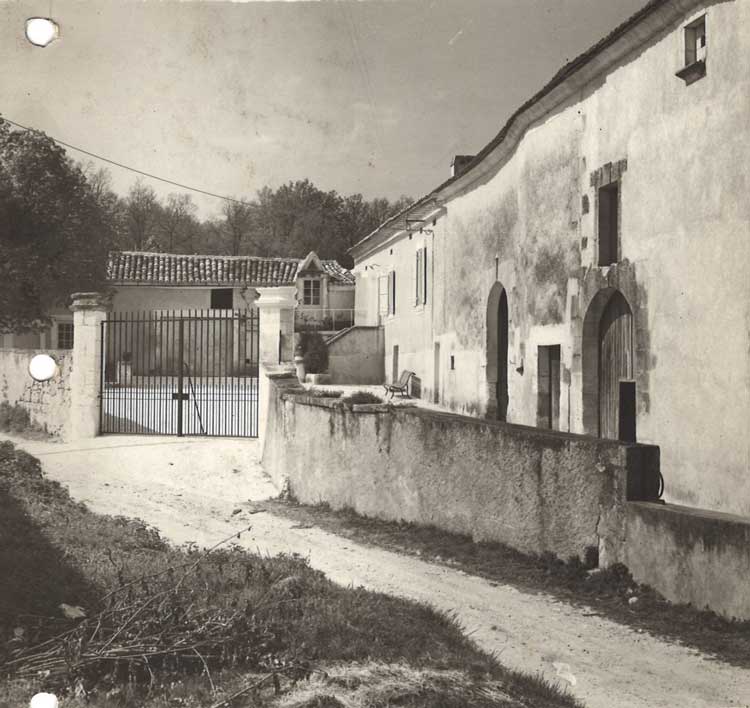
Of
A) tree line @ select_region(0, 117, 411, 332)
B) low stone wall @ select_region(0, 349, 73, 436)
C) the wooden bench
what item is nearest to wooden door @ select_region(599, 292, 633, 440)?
tree line @ select_region(0, 117, 411, 332)

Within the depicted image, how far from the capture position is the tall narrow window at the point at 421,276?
21.1 meters

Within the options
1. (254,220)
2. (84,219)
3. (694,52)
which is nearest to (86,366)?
(84,219)

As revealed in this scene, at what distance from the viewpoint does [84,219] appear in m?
11.6

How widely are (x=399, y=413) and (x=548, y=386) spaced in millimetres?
4964

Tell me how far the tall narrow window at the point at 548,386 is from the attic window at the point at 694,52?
4.88 metres

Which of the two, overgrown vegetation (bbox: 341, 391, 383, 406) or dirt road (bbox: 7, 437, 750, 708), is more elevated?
overgrown vegetation (bbox: 341, 391, 383, 406)

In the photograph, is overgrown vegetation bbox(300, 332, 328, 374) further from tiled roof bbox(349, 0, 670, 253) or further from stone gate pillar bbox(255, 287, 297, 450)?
stone gate pillar bbox(255, 287, 297, 450)

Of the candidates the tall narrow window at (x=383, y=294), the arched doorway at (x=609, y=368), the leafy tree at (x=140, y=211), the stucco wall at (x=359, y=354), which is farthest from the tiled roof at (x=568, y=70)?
the stucco wall at (x=359, y=354)

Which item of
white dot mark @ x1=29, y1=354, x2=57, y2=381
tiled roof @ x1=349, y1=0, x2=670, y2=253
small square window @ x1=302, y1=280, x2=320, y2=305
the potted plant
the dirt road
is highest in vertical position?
tiled roof @ x1=349, y1=0, x2=670, y2=253

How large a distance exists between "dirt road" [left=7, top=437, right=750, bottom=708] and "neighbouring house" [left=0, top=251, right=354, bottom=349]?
1268 centimetres

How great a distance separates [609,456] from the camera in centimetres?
636

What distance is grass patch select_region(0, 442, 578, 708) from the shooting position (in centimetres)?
397

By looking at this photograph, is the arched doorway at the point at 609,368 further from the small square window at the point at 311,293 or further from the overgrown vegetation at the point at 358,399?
the small square window at the point at 311,293

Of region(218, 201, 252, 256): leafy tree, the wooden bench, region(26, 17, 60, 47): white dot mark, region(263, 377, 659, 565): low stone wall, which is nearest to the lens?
region(26, 17, 60, 47): white dot mark
